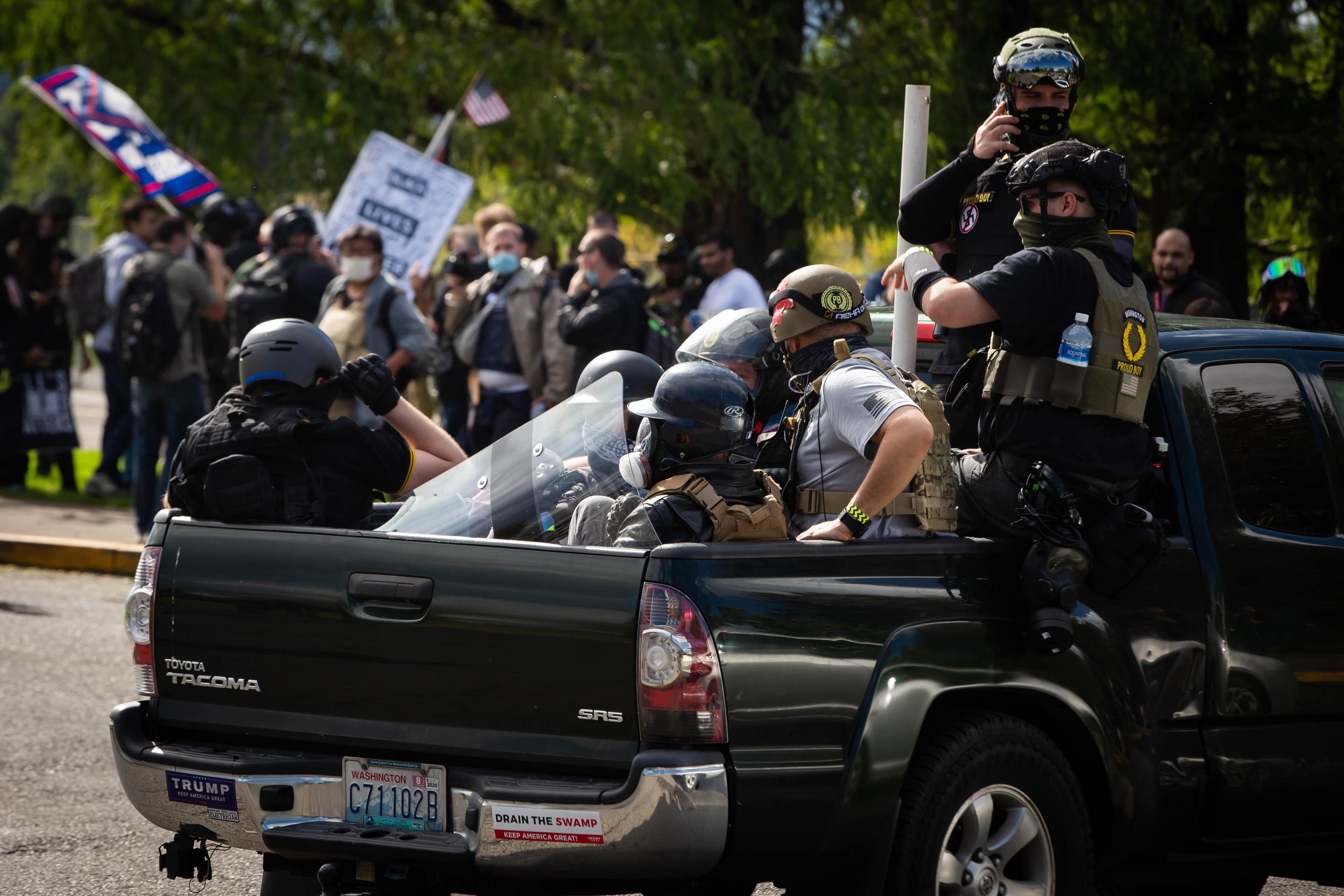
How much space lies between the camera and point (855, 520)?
390 centimetres

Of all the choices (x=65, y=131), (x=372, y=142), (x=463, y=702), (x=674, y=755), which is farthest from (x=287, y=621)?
(x=65, y=131)

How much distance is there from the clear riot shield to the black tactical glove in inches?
18.0

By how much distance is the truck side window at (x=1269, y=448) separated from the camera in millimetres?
4355

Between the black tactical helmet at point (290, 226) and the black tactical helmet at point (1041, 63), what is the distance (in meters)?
6.17

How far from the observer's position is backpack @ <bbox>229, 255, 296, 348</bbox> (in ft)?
32.4

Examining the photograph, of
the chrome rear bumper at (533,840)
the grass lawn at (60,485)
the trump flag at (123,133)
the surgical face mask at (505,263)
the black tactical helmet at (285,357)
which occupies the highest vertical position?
the trump flag at (123,133)

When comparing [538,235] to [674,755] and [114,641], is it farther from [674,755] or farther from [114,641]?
[674,755]

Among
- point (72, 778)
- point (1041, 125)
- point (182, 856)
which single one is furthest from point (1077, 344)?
point (72, 778)

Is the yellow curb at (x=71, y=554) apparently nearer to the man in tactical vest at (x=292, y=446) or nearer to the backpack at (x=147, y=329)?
the backpack at (x=147, y=329)

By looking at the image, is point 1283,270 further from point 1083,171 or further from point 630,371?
point 1083,171

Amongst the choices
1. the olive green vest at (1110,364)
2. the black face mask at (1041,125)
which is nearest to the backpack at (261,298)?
the black face mask at (1041,125)

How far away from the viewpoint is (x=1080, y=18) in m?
12.4

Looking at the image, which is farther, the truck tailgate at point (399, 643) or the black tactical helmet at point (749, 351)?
the black tactical helmet at point (749, 351)

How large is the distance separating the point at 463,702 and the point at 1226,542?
2.10 metres
